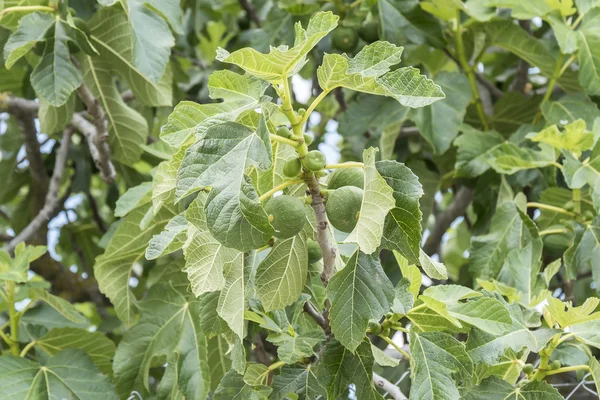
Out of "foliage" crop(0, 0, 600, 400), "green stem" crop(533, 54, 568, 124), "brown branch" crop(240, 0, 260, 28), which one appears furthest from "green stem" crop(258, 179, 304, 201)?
"brown branch" crop(240, 0, 260, 28)

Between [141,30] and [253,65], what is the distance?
2.28 feet

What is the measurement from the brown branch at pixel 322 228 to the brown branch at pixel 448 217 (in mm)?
1248

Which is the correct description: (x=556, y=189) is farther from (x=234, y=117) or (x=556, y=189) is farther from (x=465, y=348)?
(x=234, y=117)

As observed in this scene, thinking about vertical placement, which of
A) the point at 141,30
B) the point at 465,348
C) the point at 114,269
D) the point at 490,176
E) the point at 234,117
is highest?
the point at 234,117

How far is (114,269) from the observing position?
5.24 feet

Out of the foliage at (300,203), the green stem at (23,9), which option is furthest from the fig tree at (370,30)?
the green stem at (23,9)

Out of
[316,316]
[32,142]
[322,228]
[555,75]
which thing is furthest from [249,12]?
[322,228]

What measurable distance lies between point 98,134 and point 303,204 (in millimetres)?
965

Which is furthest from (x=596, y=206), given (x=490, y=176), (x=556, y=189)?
(x=490, y=176)

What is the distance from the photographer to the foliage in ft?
3.06

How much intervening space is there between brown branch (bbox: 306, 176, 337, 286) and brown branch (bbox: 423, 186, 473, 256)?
125 centimetres

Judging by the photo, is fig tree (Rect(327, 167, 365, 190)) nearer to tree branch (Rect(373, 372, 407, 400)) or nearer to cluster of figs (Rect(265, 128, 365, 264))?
cluster of figs (Rect(265, 128, 365, 264))

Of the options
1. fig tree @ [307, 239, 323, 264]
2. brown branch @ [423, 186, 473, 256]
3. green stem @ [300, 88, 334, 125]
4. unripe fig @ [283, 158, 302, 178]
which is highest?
green stem @ [300, 88, 334, 125]

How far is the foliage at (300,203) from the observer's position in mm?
933
